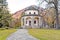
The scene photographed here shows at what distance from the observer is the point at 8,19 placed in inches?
2068

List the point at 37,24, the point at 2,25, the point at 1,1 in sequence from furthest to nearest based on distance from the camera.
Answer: the point at 37,24, the point at 1,1, the point at 2,25

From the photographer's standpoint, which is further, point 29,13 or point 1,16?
point 29,13

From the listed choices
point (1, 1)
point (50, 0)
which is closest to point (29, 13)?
point (1, 1)

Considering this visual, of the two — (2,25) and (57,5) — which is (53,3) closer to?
(57,5)

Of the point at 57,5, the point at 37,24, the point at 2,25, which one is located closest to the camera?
the point at 57,5

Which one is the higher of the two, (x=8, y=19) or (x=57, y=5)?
(x=57, y=5)

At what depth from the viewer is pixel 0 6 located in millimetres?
52906

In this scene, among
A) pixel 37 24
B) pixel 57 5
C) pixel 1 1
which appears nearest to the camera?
pixel 57 5

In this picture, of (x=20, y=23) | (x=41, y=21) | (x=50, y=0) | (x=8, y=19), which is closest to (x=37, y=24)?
(x=41, y=21)

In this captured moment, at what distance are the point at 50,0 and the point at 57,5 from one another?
183 cm

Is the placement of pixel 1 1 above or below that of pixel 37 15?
above

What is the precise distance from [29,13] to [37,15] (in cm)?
291

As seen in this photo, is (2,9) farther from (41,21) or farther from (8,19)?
(41,21)

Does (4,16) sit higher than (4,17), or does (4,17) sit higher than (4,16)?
(4,16)
